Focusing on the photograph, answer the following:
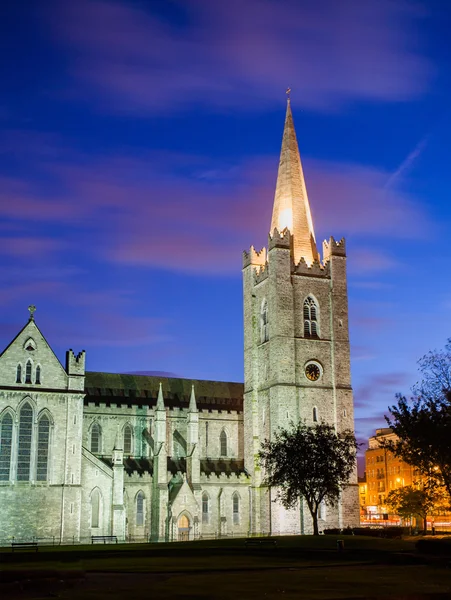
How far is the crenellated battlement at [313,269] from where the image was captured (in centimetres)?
7775

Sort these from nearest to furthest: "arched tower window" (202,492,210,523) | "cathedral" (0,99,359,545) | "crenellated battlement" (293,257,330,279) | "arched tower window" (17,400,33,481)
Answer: "arched tower window" (17,400,33,481) → "cathedral" (0,99,359,545) → "arched tower window" (202,492,210,523) → "crenellated battlement" (293,257,330,279)

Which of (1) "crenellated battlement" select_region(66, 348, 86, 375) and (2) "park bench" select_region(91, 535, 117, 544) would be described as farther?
(1) "crenellated battlement" select_region(66, 348, 86, 375)

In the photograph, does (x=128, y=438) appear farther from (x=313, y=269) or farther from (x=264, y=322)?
(x=313, y=269)

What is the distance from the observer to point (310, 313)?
7738 cm

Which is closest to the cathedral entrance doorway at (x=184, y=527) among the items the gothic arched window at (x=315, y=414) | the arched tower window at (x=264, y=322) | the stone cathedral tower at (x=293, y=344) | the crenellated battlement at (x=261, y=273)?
the stone cathedral tower at (x=293, y=344)

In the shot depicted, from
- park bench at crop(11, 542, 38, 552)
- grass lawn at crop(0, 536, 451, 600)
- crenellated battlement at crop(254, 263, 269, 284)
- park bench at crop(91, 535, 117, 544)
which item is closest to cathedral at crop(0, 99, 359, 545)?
crenellated battlement at crop(254, 263, 269, 284)

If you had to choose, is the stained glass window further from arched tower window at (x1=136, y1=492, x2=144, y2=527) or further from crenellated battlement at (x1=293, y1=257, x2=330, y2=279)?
crenellated battlement at (x1=293, y1=257, x2=330, y2=279)

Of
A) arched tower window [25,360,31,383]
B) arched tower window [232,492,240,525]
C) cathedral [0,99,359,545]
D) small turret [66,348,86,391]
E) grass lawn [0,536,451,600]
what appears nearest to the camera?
grass lawn [0,536,451,600]

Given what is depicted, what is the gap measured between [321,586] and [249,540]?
98.2 feet

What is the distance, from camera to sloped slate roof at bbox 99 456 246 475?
7244 centimetres

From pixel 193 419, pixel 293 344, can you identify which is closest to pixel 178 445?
pixel 193 419

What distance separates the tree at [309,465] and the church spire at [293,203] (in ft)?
66.6

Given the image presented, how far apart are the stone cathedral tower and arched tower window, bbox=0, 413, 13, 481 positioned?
77.6 feet

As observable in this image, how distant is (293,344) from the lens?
7488 cm
